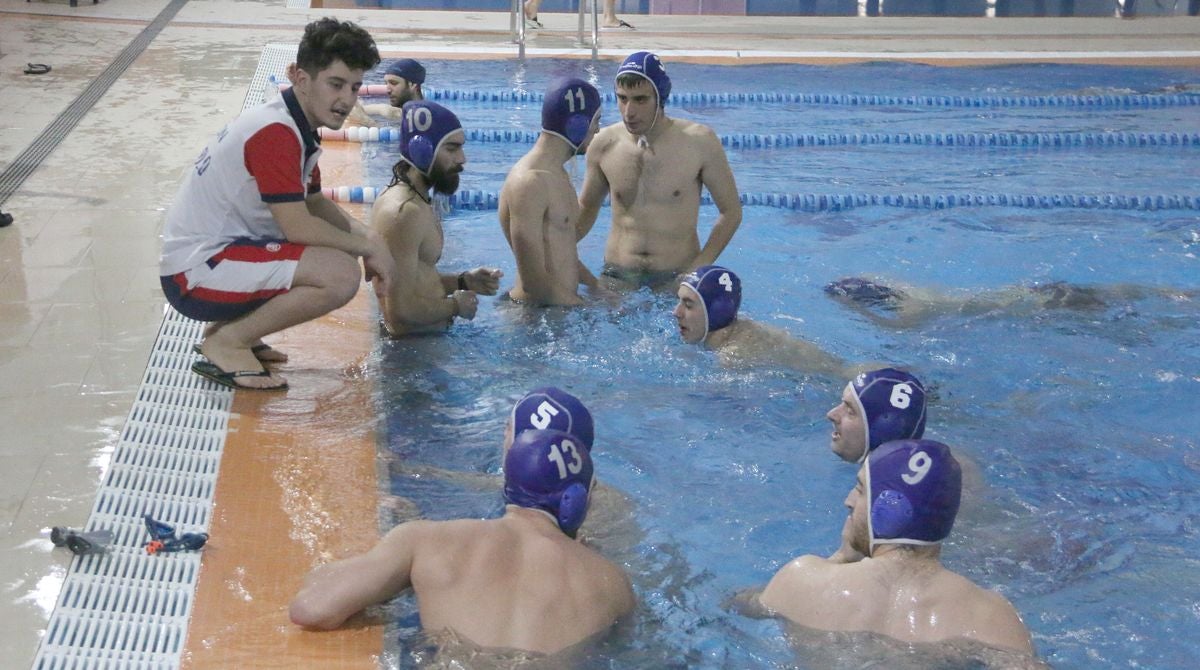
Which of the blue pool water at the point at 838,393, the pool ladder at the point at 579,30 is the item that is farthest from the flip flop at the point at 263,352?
the pool ladder at the point at 579,30

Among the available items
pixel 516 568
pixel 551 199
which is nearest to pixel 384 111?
pixel 551 199

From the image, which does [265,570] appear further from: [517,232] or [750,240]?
[750,240]

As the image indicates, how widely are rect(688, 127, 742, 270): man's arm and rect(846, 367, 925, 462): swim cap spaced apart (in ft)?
7.12

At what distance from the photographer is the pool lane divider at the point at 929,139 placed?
368 inches

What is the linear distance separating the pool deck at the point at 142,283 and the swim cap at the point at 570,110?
1.16 meters

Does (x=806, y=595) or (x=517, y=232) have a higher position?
(x=517, y=232)

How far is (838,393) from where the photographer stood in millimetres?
5086

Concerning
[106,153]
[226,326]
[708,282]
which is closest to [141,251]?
[226,326]

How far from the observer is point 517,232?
17.5ft

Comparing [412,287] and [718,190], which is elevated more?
[718,190]

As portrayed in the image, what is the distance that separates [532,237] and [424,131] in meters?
0.74

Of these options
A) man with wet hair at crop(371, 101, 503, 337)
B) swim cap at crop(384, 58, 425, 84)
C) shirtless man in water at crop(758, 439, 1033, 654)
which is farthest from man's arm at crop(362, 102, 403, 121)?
shirtless man in water at crop(758, 439, 1033, 654)

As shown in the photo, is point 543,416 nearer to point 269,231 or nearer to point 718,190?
point 269,231

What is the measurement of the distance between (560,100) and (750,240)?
2502 millimetres
